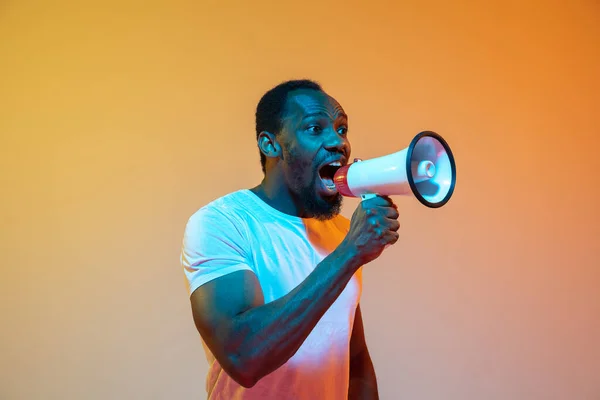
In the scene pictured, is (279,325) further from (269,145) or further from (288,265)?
(269,145)

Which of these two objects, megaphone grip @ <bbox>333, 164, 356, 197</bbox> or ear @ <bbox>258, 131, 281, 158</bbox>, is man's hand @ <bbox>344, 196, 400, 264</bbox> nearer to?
megaphone grip @ <bbox>333, 164, 356, 197</bbox>

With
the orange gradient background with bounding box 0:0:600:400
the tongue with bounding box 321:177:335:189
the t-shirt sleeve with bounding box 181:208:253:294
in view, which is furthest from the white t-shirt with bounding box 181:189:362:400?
the orange gradient background with bounding box 0:0:600:400

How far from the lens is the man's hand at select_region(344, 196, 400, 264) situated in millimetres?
863

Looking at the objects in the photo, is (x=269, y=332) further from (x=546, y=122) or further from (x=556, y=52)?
(x=556, y=52)

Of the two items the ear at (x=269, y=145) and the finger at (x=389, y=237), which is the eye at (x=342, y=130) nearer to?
the ear at (x=269, y=145)

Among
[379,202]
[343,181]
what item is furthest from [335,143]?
[379,202]

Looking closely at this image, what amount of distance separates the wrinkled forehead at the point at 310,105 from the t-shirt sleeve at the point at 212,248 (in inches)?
12.7

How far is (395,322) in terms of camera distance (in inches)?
75.2

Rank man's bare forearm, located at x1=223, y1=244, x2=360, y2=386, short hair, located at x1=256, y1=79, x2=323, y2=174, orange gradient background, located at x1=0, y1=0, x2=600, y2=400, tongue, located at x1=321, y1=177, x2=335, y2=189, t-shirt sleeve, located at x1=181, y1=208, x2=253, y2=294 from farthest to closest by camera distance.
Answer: orange gradient background, located at x1=0, y1=0, x2=600, y2=400, short hair, located at x1=256, y1=79, x2=323, y2=174, tongue, located at x1=321, y1=177, x2=335, y2=189, t-shirt sleeve, located at x1=181, y1=208, x2=253, y2=294, man's bare forearm, located at x1=223, y1=244, x2=360, y2=386

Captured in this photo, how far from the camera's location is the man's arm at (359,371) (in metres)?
1.26

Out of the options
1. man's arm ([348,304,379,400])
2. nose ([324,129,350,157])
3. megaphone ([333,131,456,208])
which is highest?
nose ([324,129,350,157])

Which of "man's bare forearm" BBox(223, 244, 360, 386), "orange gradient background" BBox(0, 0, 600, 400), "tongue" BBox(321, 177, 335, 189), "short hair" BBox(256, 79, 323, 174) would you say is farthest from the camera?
"orange gradient background" BBox(0, 0, 600, 400)

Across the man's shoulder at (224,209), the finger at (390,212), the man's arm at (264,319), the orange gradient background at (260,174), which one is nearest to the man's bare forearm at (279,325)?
the man's arm at (264,319)

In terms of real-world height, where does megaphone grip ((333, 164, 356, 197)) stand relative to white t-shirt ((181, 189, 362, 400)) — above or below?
above
